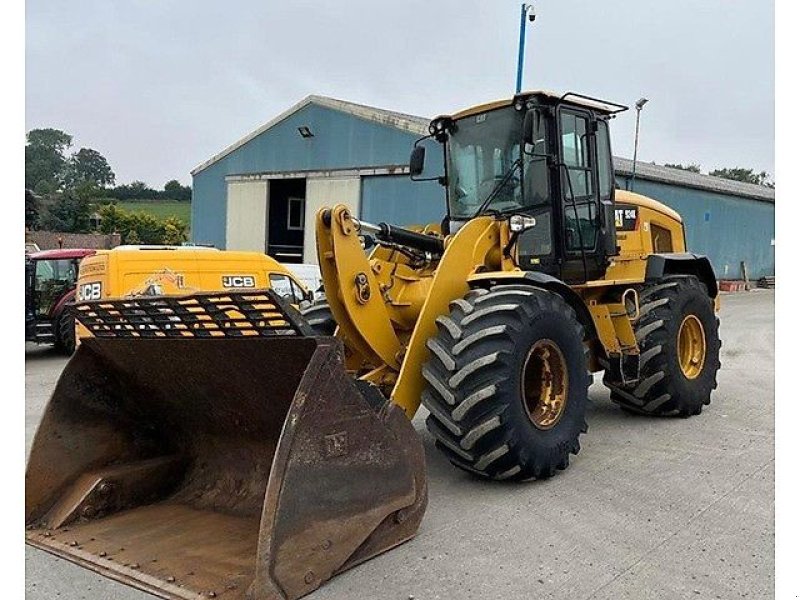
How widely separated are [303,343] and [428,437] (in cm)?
277

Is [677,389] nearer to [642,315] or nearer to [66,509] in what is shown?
[642,315]

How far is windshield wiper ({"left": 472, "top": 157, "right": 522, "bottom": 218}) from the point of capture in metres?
6.15

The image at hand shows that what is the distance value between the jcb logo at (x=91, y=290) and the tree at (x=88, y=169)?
125 feet

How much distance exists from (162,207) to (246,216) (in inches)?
989

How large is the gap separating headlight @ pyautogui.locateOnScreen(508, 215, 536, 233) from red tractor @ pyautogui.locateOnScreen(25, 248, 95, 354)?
375 inches

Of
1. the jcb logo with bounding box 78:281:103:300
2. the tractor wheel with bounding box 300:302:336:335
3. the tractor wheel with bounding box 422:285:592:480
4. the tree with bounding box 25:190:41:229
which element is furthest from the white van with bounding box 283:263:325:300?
the tractor wheel with bounding box 422:285:592:480

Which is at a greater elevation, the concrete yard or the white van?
the white van

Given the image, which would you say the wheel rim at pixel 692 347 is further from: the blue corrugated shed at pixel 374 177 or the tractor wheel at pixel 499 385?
the blue corrugated shed at pixel 374 177

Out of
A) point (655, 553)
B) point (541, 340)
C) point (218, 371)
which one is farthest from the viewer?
point (541, 340)

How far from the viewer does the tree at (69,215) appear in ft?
109

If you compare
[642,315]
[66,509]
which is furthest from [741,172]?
[66,509]

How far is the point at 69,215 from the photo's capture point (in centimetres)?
3366

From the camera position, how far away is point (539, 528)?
14.8 feet

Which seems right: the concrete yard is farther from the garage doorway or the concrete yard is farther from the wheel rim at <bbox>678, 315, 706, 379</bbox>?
the garage doorway
